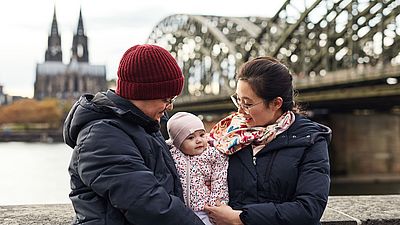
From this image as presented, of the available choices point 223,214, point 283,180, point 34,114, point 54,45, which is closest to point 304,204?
point 283,180

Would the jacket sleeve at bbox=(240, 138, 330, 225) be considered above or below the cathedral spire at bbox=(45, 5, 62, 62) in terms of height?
above

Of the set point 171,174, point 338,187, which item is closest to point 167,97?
point 171,174

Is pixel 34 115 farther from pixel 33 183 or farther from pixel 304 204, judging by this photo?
pixel 304 204

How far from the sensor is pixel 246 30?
39438 mm

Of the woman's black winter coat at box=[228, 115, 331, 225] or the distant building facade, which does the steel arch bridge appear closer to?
the woman's black winter coat at box=[228, 115, 331, 225]

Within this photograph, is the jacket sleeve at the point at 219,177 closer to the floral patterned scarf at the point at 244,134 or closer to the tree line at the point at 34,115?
the floral patterned scarf at the point at 244,134

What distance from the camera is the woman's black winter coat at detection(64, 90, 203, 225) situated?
6.07 ft

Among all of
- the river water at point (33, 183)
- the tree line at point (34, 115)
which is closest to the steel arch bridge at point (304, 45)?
the river water at point (33, 183)

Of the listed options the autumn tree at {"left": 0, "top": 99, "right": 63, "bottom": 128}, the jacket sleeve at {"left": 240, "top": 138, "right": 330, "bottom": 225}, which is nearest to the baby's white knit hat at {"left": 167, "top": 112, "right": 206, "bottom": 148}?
the jacket sleeve at {"left": 240, "top": 138, "right": 330, "bottom": 225}

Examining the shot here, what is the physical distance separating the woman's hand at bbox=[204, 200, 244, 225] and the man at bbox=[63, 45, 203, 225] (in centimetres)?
16

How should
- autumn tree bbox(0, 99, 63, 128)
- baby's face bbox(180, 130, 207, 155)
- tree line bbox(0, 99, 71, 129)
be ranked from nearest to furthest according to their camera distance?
baby's face bbox(180, 130, 207, 155)
tree line bbox(0, 99, 71, 129)
autumn tree bbox(0, 99, 63, 128)

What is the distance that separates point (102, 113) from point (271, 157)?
2.12ft

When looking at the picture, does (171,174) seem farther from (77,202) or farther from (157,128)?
(77,202)

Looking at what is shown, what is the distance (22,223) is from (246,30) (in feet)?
122
